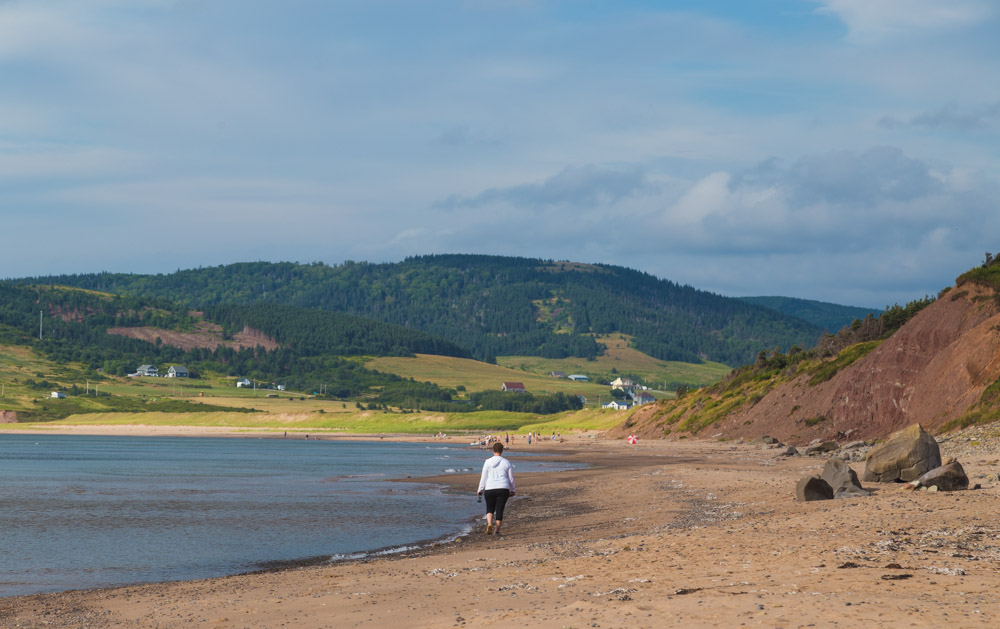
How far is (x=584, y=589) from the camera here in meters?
13.1

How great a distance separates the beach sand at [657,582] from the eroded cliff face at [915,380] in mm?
31503

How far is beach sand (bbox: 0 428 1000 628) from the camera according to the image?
10734 millimetres

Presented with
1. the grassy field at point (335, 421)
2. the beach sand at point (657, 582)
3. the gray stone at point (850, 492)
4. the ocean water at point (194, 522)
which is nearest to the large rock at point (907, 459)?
the beach sand at point (657, 582)

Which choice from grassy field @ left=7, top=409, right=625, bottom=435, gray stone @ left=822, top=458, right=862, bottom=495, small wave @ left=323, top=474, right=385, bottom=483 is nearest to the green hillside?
small wave @ left=323, top=474, right=385, bottom=483

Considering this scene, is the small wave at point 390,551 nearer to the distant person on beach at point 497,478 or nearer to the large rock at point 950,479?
the distant person on beach at point 497,478

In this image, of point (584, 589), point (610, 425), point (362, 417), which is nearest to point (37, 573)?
point (584, 589)

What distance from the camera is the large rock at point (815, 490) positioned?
78.1ft

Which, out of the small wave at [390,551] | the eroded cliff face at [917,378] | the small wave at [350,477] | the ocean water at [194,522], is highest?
the eroded cliff face at [917,378]

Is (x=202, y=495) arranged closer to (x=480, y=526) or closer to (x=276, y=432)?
(x=480, y=526)

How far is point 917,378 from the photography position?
59531 millimetres

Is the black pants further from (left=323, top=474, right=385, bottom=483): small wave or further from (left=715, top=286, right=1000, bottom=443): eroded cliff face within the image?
(left=715, top=286, right=1000, bottom=443): eroded cliff face

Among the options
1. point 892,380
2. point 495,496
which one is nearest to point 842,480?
point 495,496

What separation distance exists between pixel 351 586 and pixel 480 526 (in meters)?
12.8

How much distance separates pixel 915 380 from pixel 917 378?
0.18 metres
